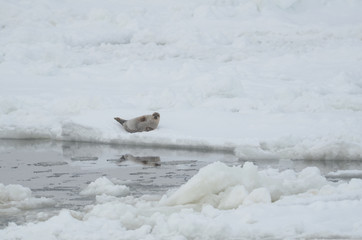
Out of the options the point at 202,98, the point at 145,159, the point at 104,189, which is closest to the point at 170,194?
the point at 104,189

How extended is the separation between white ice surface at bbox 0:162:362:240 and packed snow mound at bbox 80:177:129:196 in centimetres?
21

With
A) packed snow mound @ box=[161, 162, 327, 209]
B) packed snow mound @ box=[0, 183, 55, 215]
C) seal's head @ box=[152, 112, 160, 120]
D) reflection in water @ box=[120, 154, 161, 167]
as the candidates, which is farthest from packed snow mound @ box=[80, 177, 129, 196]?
seal's head @ box=[152, 112, 160, 120]

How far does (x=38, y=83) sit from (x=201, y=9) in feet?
24.9

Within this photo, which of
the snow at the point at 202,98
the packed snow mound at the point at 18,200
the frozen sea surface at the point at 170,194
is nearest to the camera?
the frozen sea surface at the point at 170,194

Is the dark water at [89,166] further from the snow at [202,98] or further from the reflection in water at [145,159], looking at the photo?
the snow at [202,98]

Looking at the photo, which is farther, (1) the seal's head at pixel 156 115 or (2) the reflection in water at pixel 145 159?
(1) the seal's head at pixel 156 115

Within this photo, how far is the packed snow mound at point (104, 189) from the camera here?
692 cm

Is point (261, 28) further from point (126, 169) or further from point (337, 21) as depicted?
point (126, 169)

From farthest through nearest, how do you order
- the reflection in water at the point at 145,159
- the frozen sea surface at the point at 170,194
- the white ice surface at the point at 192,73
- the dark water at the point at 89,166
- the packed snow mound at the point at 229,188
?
the white ice surface at the point at 192,73
the reflection in water at the point at 145,159
the dark water at the point at 89,166
the packed snow mound at the point at 229,188
the frozen sea surface at the point at 170,194

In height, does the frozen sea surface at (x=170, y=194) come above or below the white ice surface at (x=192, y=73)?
below

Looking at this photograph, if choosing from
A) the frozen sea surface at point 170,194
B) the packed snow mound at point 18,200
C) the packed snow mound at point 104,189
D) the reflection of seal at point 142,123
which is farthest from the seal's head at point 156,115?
the packed snow mound at point 18,200

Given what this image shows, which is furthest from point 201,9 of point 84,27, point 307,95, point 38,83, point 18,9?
point 307,95

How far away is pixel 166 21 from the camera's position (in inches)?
768

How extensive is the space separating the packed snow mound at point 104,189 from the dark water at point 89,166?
10 centimetres
